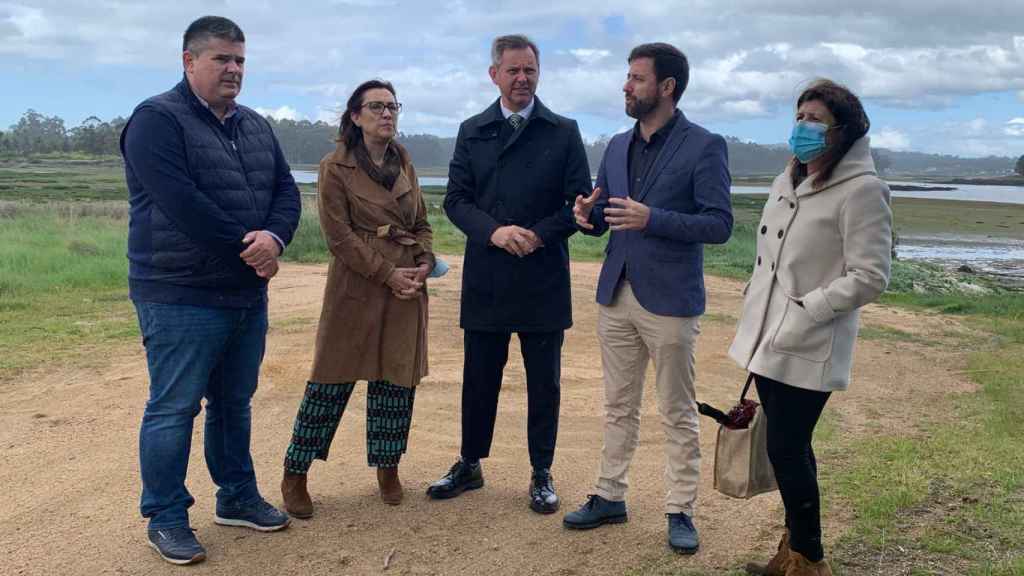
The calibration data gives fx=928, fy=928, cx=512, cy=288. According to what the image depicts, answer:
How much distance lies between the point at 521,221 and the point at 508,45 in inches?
31.7

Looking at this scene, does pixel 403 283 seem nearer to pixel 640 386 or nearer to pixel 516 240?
pixel 516 240

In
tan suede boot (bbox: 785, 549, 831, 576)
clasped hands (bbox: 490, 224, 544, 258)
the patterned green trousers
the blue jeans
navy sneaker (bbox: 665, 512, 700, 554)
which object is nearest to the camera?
tan suede boot (bbox: 785, 549, 831, 576)

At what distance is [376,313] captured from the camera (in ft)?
14.0

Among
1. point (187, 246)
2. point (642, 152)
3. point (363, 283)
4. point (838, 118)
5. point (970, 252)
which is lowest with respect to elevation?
point (970, 252)

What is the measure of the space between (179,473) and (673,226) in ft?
7.35

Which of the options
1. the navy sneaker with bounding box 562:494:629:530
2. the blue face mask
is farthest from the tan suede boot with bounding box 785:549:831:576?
the blue face mask

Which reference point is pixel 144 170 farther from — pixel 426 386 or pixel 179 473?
pixel 426 386

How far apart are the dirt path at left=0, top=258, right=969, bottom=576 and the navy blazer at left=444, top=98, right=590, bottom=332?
0.96m

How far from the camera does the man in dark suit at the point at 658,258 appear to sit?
3.85 m

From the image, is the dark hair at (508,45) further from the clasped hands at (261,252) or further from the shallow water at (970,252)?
the shallow water at (970,252)

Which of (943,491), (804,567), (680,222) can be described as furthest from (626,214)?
(943,491)

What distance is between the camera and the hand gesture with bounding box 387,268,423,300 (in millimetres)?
4199

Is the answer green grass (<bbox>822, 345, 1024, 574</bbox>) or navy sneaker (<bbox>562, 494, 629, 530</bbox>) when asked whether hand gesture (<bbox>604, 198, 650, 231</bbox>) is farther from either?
green grass (<bbox>822, 345, 1024, 574</bbox>)

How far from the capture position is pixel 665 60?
152 inches
